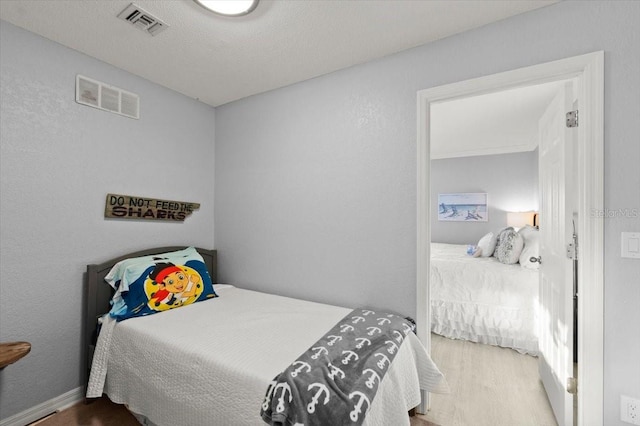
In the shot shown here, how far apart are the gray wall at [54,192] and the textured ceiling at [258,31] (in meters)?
0.23

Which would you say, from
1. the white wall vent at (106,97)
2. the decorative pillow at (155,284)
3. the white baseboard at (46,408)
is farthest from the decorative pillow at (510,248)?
the white baseboard at (46,408)

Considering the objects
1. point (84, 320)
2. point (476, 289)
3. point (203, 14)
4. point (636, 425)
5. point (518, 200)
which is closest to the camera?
point (636, 425)

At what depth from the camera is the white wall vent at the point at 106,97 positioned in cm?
202

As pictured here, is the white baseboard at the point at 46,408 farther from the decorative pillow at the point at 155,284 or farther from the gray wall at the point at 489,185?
the gray wall at the point at 489,185

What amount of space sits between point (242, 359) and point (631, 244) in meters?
1.96

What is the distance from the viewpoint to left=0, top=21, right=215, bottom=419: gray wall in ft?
5.62

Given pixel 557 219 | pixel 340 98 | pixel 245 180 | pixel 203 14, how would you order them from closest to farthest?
pixel 203 14, pixel 557 219, pixel 340 98, pixel 245 180

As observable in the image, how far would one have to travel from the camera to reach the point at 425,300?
188cm

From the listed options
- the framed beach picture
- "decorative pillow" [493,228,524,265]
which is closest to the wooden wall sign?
"decorative pillow" [493,228,524,265]

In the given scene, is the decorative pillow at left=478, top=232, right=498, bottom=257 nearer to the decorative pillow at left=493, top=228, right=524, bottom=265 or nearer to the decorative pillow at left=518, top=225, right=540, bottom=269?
the decorative pillow at left=493, top=228, right=524, bottom=265

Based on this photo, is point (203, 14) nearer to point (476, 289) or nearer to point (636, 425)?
point (636, 425)

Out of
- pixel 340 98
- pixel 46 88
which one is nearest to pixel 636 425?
pixel 340 98

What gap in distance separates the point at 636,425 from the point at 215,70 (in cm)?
328

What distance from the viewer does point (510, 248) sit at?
128 inches
